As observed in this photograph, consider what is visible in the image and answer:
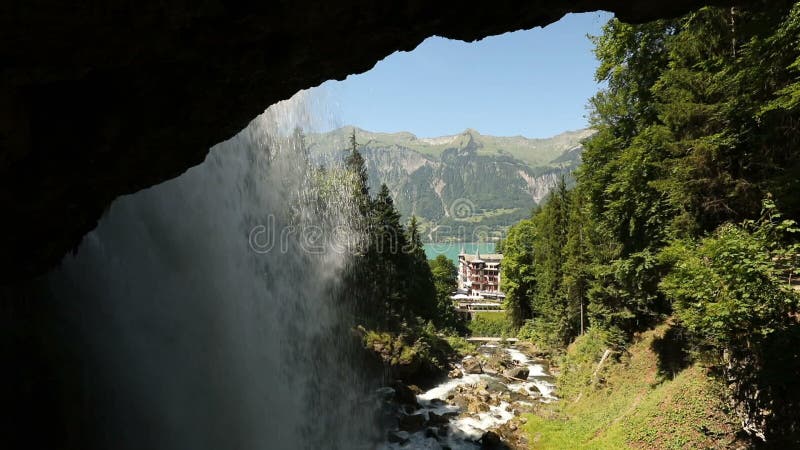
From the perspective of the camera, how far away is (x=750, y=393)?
10.5 m

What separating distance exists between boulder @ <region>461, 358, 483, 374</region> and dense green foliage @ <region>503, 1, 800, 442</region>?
Result: 11837 millimetres

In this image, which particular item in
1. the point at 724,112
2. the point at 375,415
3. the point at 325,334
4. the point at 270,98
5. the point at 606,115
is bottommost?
the point at 375,415

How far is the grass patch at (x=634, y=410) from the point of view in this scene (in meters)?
12.1

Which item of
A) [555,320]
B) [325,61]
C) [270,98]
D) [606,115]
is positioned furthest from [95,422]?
[555,320]

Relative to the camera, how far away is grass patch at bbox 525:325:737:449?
1212cm

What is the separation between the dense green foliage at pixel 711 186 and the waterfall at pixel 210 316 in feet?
44.5

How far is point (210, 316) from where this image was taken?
11.9m

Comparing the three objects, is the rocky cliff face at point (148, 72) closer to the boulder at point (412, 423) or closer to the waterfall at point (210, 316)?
the waterfall at point (210, 316)

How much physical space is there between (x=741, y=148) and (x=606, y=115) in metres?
8.16

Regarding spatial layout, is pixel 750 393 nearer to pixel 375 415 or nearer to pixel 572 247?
pixel 375 415

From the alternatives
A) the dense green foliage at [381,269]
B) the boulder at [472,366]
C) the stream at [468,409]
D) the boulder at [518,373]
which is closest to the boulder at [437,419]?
the stream at [468,409]

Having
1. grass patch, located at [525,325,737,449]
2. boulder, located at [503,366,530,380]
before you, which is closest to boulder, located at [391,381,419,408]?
grass patch, located at [525,325,737,449]

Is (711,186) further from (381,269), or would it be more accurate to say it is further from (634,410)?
(381,269)

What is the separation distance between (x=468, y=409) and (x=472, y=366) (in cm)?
976
